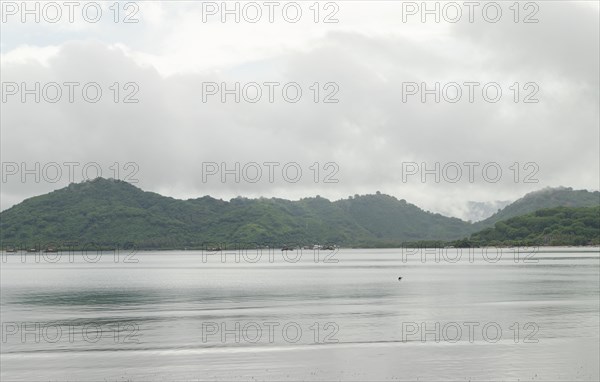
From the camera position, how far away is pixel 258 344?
45.9m

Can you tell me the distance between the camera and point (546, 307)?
68.2m

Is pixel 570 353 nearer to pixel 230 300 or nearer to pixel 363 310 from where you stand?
pixel 363 310

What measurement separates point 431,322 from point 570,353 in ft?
55.6

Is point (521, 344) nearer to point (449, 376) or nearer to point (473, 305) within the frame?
point (449, 376)

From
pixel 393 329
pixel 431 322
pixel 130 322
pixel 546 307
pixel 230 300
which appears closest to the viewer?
pixel 393 329

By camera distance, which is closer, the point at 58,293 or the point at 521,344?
the point at 521,344

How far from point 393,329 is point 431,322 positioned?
5649 mm

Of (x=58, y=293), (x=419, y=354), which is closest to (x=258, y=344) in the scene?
(x=419, y=354)

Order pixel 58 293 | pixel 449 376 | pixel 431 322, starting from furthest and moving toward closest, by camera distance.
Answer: pixel 58 293
pixel 431 322
pixel 449 376

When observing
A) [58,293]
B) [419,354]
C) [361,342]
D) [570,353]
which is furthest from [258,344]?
[58,293]

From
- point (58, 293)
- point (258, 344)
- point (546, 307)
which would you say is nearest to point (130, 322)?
point (258, 344)

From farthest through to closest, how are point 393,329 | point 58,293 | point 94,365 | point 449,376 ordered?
point 58,293
point 393,329
point 94,365
point 449,376

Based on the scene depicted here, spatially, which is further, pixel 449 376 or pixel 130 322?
pixel 130 322

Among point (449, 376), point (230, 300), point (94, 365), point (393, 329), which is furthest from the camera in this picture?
point (230, 300)
